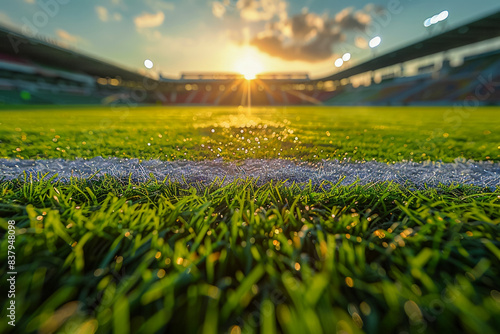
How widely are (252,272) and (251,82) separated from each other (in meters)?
53.1

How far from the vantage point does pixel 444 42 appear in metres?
24.2

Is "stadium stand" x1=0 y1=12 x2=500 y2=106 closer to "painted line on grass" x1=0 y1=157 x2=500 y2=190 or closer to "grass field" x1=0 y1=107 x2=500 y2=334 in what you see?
"painted line on grass" x1=0 y1=157 x2=500 y2=190

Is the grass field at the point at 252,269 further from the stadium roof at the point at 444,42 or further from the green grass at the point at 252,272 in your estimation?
the stadium roof at the point at 444,42

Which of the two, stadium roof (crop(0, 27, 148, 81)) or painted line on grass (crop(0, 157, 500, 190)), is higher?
stadium roof (crop(0, 27, 148, 81))

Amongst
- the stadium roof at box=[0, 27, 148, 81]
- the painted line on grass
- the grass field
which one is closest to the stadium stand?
the stadium roof at box=[0, 27, 148, 81]

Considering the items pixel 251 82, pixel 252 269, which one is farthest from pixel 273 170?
pixel 251 82

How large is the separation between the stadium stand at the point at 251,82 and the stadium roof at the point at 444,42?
71 millimetres

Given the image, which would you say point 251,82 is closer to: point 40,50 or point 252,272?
point 40,50

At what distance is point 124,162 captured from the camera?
218 cm

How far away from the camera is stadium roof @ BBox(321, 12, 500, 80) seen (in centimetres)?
1967

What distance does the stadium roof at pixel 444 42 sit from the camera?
1967cm

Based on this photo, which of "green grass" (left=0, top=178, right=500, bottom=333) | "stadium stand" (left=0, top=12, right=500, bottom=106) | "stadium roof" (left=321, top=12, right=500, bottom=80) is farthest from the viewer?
"stadium stand" (left=0, top=12, right=500, bottom=106)

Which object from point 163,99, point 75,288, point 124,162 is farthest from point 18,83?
point 75,288

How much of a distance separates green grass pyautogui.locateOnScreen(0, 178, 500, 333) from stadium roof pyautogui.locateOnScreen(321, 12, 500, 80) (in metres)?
28.3
